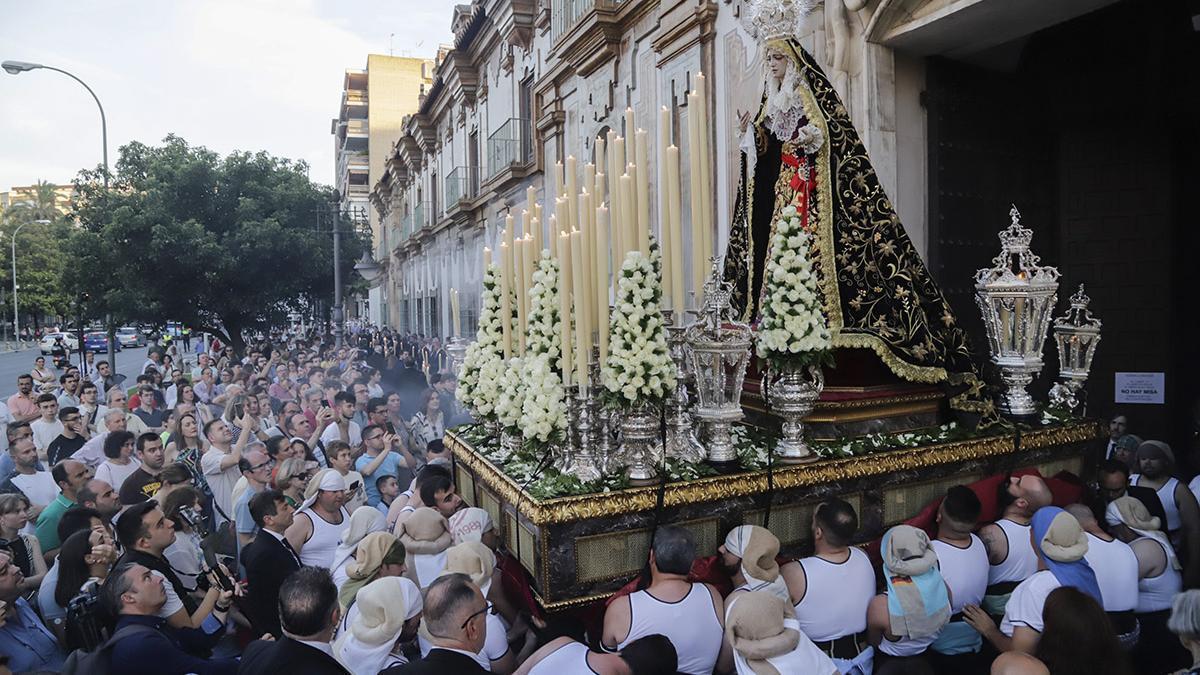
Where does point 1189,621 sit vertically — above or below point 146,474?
below

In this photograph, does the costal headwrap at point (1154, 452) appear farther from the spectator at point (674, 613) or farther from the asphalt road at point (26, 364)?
the asphalt road at point (26, 364)

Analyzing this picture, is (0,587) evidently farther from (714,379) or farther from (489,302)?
(714,379)

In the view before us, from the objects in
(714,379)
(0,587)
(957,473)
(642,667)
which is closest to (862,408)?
(957,473)

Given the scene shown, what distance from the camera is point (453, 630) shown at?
2.44 m

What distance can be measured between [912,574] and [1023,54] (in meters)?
5.77

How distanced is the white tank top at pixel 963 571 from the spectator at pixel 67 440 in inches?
269

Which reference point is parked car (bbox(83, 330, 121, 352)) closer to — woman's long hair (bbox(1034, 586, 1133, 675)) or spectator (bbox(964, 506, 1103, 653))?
spectator (bbox(964, 506, 1103, 653))

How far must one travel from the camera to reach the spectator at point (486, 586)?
285cm

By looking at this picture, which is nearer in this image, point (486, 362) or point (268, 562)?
point (268, 562)

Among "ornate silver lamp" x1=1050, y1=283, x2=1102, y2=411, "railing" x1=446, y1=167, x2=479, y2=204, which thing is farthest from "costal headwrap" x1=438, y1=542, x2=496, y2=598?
"railing" x1=446, y1=167, x2=479, y2=204

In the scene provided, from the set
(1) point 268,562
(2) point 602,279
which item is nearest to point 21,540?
(1) point 268,562

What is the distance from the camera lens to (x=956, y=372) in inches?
163

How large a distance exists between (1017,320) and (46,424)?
831cm

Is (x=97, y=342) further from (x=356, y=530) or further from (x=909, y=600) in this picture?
(x=909, y=600)
